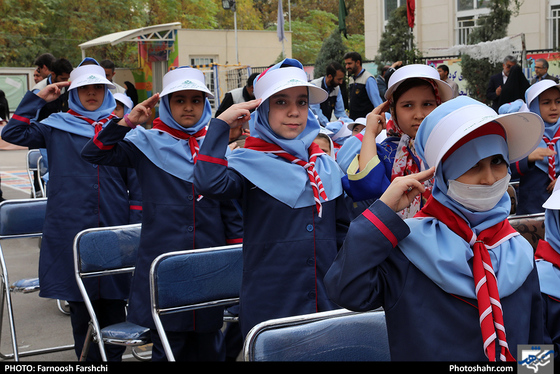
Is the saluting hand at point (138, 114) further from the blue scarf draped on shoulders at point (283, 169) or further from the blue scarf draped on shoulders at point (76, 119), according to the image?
the blue scarf draped on shoulders at point (283, 169)

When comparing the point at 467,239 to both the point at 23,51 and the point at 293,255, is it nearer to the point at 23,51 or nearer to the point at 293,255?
the point at 293,255

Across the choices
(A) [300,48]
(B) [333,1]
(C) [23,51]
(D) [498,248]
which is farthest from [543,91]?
(B) [333,1]

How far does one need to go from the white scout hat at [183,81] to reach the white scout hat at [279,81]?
927 millimetres

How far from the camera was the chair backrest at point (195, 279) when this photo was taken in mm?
3635

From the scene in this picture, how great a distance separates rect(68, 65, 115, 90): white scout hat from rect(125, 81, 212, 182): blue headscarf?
1087mm

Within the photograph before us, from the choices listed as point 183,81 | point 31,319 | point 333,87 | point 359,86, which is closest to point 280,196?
point 183,81

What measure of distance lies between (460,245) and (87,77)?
375 cm

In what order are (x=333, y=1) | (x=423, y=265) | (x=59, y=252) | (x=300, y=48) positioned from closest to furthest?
(x=423, y=265) → (x=59, y=252) → (x=300, y=48) → (x=333, y=1)

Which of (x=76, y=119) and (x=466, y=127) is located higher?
(x=76, y=119)

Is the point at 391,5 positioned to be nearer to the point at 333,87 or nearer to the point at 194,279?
→ the point at 333,87

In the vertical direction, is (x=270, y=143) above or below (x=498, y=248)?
above

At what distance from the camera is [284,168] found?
9.92 feet

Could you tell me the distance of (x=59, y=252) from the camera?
189 inches

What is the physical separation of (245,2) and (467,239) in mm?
47544
